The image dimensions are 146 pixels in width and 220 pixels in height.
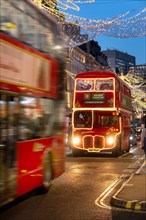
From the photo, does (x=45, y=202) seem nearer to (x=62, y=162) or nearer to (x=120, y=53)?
(x=62, y=162)

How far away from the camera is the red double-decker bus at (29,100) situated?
9055 mm

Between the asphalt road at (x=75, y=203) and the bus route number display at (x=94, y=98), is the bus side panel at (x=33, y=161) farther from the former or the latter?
the bus route number display at (x=94, y=98)

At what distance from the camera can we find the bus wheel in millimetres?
11581

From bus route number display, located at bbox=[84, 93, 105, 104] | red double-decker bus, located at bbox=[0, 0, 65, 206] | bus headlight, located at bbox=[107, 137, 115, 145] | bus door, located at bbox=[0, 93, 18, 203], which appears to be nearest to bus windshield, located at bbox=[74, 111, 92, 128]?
bus route number display, located at bbox=[84, 93, 105, 104]

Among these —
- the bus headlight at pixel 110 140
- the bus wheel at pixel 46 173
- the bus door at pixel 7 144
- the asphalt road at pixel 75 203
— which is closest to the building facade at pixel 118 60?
the bus headlight at pixel 110 140

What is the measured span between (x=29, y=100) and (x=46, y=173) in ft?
7.62

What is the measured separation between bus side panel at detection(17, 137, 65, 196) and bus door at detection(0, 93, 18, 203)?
0.31 m

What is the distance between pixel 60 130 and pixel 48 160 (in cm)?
130

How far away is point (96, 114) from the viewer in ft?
84.2

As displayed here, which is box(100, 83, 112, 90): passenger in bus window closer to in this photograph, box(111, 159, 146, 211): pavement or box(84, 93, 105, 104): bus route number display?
box(84, 93, 105, 104): bus route number display

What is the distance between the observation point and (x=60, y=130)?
1294cm

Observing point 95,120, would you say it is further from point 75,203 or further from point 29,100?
point 29,100

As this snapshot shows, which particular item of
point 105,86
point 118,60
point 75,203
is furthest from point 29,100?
point 118,60

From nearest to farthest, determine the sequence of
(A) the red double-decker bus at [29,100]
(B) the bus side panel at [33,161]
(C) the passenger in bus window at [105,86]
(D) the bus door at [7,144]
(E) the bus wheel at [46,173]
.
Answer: (D) the bus door at [7,144], (A) the red double-decker bus at [29,100], (B) the bus side panel at [33,161], (E) the bus wheel at [46,173], (C) the passenger in bus window at [105,86]
